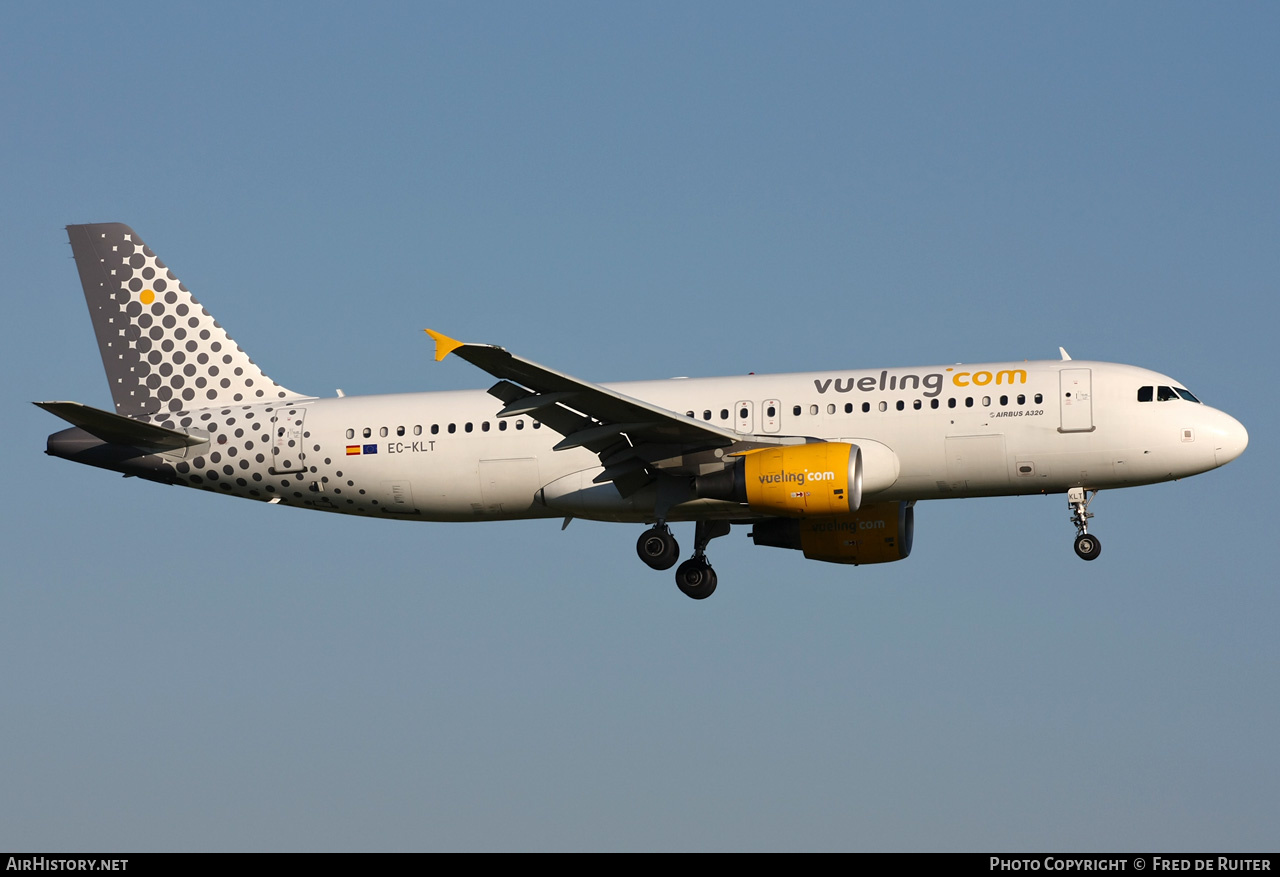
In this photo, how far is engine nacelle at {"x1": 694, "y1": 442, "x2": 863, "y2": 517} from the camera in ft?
112

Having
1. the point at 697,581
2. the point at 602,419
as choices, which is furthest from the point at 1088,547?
the point at 602,419

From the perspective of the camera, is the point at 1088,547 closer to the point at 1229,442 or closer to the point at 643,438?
the point at 1229,442

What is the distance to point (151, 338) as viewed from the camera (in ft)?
137

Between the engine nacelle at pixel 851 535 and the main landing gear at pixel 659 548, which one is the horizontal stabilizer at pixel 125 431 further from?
the engine nacelle at pixel 851 535

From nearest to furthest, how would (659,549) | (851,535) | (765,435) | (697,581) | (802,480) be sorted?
(802,480) → (765,435) → (659,549) → (697,581) → (851,535)

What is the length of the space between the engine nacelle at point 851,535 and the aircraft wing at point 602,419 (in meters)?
4.81

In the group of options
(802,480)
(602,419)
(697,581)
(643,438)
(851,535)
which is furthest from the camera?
(851,535)

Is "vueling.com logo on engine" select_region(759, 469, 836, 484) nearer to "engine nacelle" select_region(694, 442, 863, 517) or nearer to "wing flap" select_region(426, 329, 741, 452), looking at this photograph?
"engine nacelle" select_region(694, 442, 863, 517)

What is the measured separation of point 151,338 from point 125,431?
414 centimetres

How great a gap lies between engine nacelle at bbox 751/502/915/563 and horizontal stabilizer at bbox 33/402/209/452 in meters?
14.0

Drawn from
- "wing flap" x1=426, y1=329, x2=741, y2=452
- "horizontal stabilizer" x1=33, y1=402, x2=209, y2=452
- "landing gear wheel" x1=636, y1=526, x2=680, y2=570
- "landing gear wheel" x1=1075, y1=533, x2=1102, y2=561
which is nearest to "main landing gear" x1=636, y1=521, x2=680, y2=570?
"landing gear wheel" x1=636, y1=526, x2=680, y2=570

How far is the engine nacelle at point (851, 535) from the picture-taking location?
3959 cm

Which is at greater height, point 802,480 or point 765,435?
Answer: point 765,435
